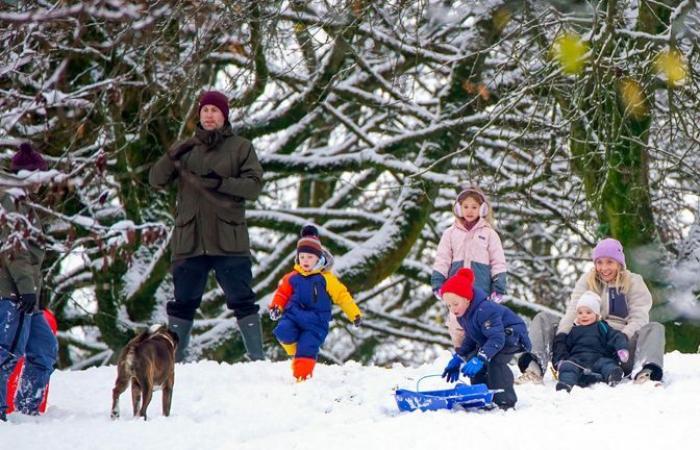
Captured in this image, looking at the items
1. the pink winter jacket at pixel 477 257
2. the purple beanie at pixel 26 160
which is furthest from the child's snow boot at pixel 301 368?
the purple beanie at pixel 26 160

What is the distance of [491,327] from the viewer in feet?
24.3

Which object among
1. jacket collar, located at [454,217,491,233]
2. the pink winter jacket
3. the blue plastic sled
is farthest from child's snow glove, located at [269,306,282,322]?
the blue plastic sled

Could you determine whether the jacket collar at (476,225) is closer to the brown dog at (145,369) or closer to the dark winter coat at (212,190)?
the dark winter coat at (212,190)

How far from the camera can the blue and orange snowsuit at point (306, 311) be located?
8.52 meters

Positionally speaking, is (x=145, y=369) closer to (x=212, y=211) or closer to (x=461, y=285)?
(x=461, y=285)

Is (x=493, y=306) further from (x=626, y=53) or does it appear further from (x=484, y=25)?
(x=484, y=25)

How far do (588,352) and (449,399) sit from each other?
1.79m

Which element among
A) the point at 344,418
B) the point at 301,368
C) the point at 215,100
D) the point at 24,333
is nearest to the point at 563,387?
the point at 344,418

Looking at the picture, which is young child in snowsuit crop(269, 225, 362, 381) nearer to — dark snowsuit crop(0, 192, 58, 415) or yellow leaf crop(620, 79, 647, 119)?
dark snowsuit crop(0, 192, 58, 415)

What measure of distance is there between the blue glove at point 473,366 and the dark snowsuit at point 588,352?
992mm

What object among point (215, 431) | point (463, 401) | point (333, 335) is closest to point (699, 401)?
point (463, 401)

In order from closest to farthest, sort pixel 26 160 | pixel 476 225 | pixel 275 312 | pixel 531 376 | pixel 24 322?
pixel 26 160 < pixel 24 322 < pixel 531 376 < pixel 275 312 < pixel 476 225

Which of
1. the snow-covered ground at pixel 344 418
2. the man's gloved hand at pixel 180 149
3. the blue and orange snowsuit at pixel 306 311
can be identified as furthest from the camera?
the man's gloved hand at pixel 180 149

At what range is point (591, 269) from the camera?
8914 millimetres
